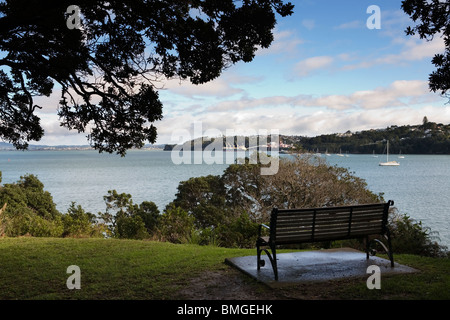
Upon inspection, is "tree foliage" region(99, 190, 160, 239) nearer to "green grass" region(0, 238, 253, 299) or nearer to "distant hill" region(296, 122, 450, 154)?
"green grass" region(0, 238, 253, 299)

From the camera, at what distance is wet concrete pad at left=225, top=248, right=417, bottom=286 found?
15.7 ft

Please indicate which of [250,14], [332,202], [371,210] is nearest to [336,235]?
[371,210]

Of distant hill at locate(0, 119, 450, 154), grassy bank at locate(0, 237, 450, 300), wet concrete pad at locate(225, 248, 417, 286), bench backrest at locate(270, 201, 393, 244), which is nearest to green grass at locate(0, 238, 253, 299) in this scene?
grassy bank at locate(0, 237, 450, 300)

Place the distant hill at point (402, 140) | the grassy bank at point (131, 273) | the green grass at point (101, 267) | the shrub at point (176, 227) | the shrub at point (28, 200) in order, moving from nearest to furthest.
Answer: the grassy bank at point (131, 273) < the green grass at point (101, 267) < the shrub at point (176, 227) < the shrub at point (28, 200) < the distant hill at point (402, 140)

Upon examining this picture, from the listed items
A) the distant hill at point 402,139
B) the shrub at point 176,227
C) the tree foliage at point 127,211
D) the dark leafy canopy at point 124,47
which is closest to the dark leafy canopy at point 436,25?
the dark leafy canopy at point 124,47

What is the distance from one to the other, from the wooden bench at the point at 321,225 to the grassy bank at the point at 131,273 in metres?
0.64

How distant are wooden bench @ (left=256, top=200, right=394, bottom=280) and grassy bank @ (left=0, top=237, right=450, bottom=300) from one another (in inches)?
25.1

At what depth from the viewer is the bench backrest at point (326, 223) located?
15.7 feet

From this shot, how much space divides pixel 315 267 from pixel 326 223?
70 cm

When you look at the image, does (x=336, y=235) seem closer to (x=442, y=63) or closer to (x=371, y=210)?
(x=371, y=210)

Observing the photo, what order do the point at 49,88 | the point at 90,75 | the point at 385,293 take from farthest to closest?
the point at 49,88, the point at 90,75, the point at 385,293

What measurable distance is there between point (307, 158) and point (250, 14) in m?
14.8

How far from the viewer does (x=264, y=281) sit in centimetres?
461

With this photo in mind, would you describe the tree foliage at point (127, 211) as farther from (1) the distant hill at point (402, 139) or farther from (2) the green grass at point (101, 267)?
(1) the distant hill at point (402, 139)
